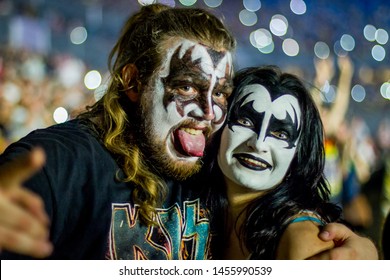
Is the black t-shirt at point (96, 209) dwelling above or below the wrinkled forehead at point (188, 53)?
below

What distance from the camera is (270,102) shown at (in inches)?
67.3

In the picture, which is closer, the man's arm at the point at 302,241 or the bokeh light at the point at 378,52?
the man's arm at the point at 302,241

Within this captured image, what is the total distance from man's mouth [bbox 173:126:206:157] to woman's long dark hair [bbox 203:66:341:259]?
75mm

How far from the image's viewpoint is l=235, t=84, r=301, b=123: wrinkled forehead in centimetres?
171

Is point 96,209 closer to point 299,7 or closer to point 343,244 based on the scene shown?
point 343,244

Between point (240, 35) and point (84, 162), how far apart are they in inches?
23.7

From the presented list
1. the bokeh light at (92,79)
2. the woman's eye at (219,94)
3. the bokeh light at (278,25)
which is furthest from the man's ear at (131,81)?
the bokeh light at (278,25)

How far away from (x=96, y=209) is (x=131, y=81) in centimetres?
36

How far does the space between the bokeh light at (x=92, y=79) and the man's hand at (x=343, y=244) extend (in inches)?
29.6

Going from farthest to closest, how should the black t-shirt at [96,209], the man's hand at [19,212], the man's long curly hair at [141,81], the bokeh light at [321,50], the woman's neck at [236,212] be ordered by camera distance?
the bokeh light at [321,50]
the woman's neck at [236,212]
the man's long curly hair at [141,81]
the black t-shirt at [96,209]
the man's hand at [19,212]

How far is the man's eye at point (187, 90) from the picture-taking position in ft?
5.49

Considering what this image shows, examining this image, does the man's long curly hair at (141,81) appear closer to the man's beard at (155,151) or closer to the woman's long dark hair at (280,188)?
the man's beard at (155,151)

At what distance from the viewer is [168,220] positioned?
5.55 ft

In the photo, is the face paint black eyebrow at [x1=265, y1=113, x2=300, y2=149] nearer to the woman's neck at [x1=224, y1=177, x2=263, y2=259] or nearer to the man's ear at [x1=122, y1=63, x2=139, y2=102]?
the woman's neck at [x1=224, y1=177, x2=263, y2=259]
